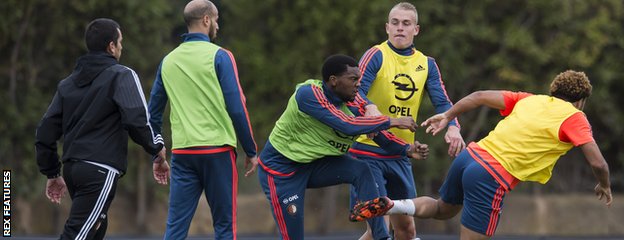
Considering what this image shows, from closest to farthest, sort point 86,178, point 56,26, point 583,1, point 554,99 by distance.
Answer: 1. point 86,178
2. point 554,99
3. point 56,26
4. point 583,1

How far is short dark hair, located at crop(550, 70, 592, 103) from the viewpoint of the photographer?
718 cm

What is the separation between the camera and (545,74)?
18.4m

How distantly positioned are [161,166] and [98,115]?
0.66 m

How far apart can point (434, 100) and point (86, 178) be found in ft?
9.45

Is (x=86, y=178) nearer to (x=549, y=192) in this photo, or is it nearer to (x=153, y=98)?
(x=153, y=98)

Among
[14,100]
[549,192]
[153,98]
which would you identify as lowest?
[549,192]

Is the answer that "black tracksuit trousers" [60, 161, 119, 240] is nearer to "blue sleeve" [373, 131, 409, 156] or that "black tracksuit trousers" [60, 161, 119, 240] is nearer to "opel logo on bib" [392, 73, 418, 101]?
"blue sleeve" [373, 131, 409, 156]

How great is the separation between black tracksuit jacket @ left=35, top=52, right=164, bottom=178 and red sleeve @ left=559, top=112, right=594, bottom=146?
268 cm

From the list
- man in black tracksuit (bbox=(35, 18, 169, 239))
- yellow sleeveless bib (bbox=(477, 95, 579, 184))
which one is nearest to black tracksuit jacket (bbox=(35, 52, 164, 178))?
man in black tracksuit (bbox=(35, 18, 169, 239))

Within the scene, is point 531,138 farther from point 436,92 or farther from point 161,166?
point 161,166

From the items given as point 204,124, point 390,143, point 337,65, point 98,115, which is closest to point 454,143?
point 390,143

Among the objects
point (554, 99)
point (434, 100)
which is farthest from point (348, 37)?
point (554, 99)

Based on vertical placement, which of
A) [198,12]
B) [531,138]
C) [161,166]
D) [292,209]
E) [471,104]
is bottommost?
[292,209]

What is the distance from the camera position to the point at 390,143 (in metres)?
7.90
